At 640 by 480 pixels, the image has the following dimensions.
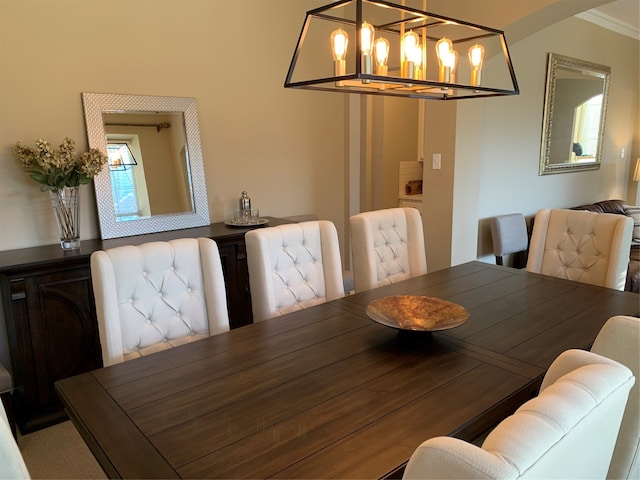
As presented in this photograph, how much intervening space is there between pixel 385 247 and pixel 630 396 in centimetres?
162

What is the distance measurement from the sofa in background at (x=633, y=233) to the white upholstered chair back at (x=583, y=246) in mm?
1765

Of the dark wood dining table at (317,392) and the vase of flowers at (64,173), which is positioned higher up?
the vase of flowers at (64,173)

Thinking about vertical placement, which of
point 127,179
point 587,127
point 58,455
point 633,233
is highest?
point 587,127

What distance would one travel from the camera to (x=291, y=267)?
2262 millimetres

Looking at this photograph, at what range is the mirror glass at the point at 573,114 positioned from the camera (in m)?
4.76

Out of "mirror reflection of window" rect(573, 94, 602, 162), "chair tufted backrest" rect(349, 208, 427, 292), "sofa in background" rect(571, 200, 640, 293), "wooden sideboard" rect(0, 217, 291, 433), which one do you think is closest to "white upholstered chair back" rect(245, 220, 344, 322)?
"chair tufted backrest" rect(349, 208, 427, 292)

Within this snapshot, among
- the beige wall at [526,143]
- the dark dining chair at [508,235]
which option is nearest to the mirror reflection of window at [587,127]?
the beige wall at [526,143]

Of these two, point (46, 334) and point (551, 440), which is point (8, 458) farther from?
point (46, 334)

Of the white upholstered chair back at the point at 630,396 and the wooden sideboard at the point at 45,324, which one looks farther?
the wooden sideboard at the point at 45,324

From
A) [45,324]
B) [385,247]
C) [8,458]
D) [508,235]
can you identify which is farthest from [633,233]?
[8,458]

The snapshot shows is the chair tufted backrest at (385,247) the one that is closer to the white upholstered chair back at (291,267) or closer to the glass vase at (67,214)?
the white upholstered chair back at (291,267)

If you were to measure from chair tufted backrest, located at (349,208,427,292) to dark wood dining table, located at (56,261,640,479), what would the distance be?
535 millimetres

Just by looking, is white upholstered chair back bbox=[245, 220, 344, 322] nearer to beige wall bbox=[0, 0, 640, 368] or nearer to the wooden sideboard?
the wooden sideboard

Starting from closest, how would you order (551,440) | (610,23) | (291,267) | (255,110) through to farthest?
(551,440) → (291,267) → (255,110) → (610,23)
